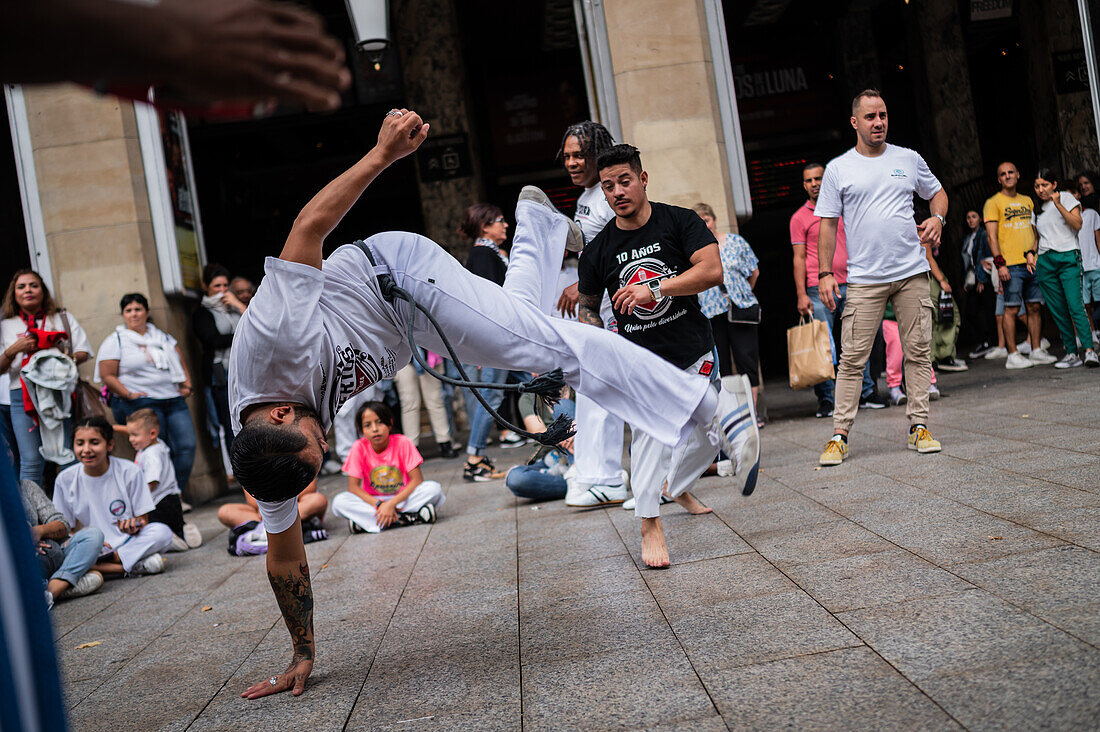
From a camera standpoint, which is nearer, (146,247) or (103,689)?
(103,689)

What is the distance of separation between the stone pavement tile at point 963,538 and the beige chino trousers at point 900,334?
2059 millimetres

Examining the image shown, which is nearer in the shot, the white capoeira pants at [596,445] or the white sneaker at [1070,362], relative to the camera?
the white capoeira pants at [596,445]

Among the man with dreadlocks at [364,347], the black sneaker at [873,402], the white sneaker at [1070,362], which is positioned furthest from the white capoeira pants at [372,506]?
the white sneaker at [1070,362]

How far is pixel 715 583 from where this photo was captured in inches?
149

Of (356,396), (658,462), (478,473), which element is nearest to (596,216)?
(658,462)

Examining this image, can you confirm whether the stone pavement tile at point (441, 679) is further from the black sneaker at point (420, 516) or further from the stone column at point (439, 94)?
the stone column at point (439, 94)

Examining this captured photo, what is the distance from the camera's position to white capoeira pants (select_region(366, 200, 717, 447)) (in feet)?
11.9

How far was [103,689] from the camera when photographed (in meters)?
3.61

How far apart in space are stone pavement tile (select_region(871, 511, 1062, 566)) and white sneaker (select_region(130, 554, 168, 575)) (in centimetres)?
442

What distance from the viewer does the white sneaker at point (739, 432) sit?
4.18m

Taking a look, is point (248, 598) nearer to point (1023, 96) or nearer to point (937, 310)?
point (937, 310)

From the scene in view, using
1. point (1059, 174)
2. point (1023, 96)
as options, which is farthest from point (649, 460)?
point (1023, 96)

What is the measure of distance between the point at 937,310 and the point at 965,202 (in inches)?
203

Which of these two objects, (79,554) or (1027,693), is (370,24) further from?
(1027,693)
